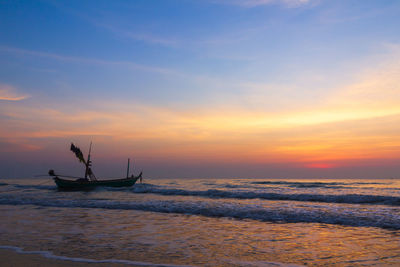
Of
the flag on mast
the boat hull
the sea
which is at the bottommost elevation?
the boat hull

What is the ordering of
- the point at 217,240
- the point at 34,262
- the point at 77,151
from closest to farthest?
1. the point at 34,262
2. the point at 217,240
3. the point at 77,151

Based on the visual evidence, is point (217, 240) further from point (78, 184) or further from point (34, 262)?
point (78, 184)

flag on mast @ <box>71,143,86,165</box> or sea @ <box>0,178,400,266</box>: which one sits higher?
flag on mast @ <box>71,143,86,165</box>

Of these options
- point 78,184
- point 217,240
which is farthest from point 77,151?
point 217,240

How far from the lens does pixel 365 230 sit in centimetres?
1143

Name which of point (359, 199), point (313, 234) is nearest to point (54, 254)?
point (313, 234)

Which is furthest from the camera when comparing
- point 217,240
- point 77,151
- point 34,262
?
point 77,151

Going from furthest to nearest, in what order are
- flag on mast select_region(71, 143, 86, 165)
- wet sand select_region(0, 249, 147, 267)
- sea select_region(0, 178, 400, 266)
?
flag on mast select_region(71, 143, 86, 165), sea select_region(0, 178, 400, 266), wet sand select_region(0, 249, 147, 267)

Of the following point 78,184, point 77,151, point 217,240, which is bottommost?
point 78,184

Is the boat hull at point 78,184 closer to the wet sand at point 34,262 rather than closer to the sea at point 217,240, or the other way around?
the sea at point 217,240

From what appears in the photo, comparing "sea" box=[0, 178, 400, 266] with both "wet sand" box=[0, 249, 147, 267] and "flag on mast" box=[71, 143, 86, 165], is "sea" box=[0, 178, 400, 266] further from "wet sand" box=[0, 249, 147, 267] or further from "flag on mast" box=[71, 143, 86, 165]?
"flag on mast" box=[71, 143, 86, 165]

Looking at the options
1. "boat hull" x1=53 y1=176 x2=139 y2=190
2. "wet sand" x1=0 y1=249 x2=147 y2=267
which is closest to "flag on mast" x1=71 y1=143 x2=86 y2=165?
"boat hull" x1=53 y1=176 x2=139 y2=190

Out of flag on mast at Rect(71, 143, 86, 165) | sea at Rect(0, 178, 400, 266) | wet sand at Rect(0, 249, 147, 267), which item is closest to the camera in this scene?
wet sand at Rect(0, 249, 147, 267)

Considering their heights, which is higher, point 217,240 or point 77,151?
point 77,151
